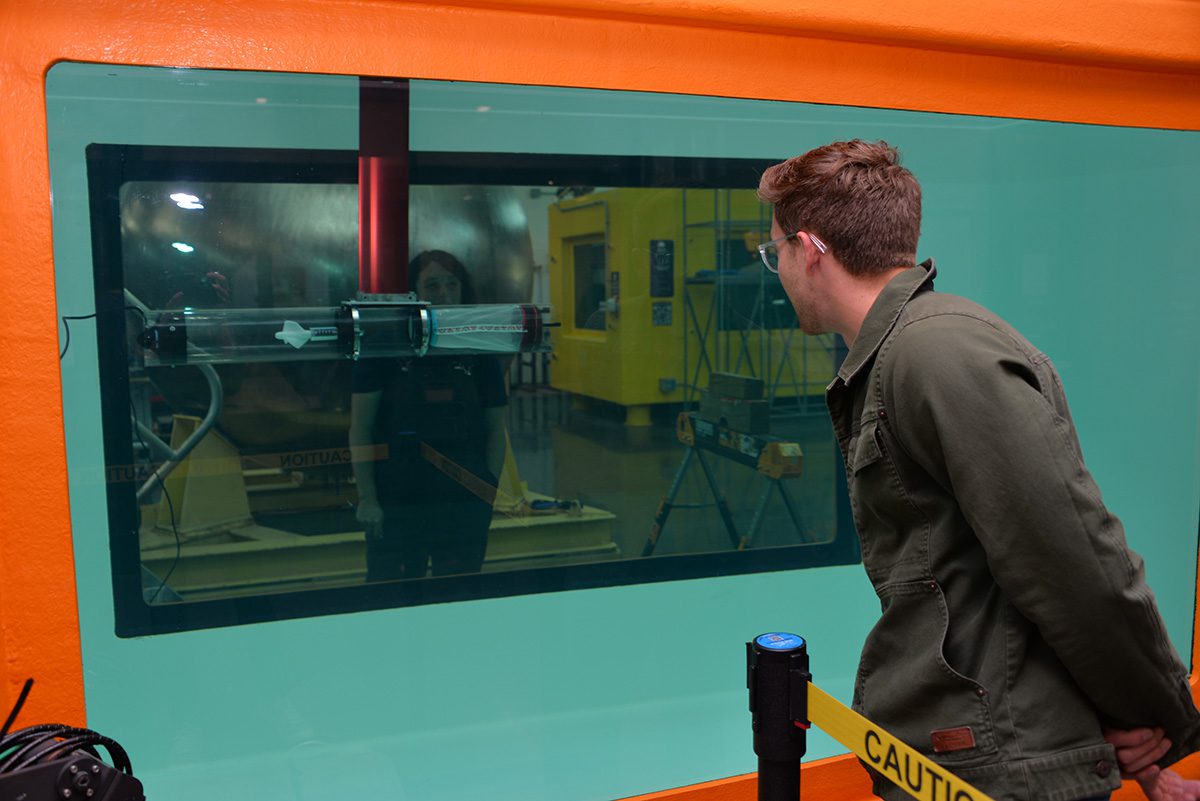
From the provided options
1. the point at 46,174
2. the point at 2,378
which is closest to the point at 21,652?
the point at 2,378

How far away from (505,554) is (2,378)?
1.13 m

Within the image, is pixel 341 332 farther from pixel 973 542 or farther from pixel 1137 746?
pixel 1137 746

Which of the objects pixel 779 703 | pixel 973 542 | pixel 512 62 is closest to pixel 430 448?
pixel 512 62

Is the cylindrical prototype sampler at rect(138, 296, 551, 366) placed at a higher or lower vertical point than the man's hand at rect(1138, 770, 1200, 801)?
higher

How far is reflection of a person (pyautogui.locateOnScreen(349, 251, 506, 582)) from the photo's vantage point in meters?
2.40

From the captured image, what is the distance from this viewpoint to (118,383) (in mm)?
2156

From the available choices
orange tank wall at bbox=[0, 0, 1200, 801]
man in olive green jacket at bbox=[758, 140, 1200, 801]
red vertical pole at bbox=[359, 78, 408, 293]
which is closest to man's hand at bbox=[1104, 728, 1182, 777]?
man in olive green jacket at bbox=[758, 140, 1200, 801]

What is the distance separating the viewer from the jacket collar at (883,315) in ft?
5.16

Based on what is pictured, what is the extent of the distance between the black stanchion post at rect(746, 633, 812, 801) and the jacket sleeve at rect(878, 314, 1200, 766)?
448 millimetres

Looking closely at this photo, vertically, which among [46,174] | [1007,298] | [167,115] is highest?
[167,115]

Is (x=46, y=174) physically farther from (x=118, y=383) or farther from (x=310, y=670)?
(x=310, y=670)

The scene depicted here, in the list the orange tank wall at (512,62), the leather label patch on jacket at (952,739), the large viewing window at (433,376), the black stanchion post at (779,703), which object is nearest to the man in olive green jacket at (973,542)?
the leather label patch on jacket at (952,739)

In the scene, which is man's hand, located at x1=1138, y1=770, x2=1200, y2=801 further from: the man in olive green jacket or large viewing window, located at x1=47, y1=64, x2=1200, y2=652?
large viewing window, located at x1=47, y1=64, x2=1200, y2=652

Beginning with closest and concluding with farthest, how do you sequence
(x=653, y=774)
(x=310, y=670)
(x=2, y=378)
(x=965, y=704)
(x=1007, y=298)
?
1. (x=965, y=704)
2. (x=2, y=378)
3. (x=310, y=670)
4. (x=653, y=774)
5. (x=1007, y=298)
